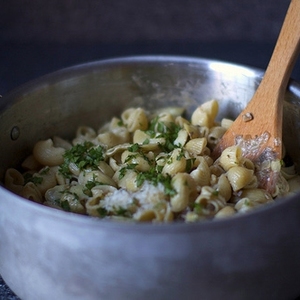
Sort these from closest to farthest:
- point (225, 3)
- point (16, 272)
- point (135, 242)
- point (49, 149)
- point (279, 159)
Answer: point (135, 242) → point (16, 272) → point (279, 159) → point (49, 149) → point (225, 3)

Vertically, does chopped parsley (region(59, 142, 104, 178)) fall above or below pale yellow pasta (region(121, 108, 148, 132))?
below

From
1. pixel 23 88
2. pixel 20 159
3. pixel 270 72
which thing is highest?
pixel 270 72

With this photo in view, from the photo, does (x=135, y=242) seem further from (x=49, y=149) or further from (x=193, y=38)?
(x=193, y=38)

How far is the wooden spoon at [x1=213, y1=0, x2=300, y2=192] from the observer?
110 centimetres

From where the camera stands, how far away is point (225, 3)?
165 cm

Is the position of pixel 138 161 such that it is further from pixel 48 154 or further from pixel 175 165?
pixel 48 154

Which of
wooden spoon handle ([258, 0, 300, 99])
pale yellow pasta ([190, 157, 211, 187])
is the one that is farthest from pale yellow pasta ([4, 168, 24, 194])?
A: wooden spoon handle ([258, 0, 300, 99])

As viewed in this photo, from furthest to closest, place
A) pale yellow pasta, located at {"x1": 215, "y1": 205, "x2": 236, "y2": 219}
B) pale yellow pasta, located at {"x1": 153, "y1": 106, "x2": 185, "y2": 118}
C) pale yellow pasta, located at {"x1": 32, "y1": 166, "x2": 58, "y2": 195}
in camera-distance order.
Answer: pale yellow pasta, located at {"x1": 153, "y1": 106, "x2": 185, "y2": 118}
pale yellow pasta, located at {"x1": 32, "y1": 166, "x2": 58, "y2": 195}
pale yellow pasta, located at {"x1": 215, "y1": 205, "x2": 236, "y2": 219}

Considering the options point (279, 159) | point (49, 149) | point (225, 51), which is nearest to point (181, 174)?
point (279, 159)

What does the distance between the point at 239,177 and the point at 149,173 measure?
0.49 feet

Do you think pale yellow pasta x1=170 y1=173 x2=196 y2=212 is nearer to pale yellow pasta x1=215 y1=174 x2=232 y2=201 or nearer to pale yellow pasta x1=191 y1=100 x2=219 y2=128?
pale yellow pasta x1=215 y1=174 x2=232 y2=201

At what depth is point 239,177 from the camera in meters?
1.04

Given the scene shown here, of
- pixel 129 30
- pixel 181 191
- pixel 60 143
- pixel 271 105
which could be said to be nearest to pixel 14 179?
pixel 60 143

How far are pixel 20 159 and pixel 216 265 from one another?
55 centimetres
